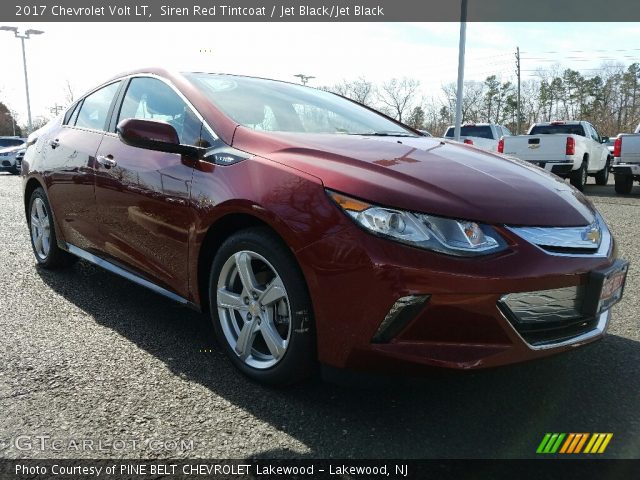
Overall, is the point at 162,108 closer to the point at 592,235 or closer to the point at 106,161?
the point at 106,161

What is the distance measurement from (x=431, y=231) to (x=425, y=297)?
0.24 meters

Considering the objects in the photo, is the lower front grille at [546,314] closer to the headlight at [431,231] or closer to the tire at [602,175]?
the headlight at [431,231]

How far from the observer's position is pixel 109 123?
3486mm

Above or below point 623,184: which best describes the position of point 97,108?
above

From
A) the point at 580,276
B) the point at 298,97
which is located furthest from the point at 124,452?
the point at 298,97

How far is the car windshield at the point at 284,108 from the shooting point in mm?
2805

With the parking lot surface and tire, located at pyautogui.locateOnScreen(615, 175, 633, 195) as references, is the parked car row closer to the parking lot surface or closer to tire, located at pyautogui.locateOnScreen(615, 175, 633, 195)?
tire, located at pyautogui.locateOnScreen(615, 175, 633, 195)

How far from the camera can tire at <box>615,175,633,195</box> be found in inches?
461

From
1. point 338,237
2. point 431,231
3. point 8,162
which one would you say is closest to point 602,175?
point 431,231

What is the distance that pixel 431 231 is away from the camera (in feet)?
6.36

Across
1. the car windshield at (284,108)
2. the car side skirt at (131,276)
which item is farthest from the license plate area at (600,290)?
the car side skirt at (131,276)

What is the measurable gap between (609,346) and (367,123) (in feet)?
6.19

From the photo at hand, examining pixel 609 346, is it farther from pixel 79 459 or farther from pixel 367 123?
pixel 79 459

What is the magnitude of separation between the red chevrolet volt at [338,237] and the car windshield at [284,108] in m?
0.02
